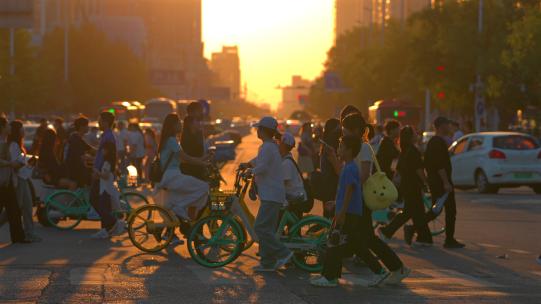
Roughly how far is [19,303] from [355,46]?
4839 inches

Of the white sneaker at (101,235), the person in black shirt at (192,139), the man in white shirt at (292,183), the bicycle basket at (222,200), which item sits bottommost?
the white sneaker at (101,235)

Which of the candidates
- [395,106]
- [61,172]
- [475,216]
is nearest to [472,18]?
[395,106]

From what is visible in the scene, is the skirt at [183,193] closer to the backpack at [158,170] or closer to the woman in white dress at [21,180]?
the backpack at [158,170]

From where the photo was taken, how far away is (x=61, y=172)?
18.1 meters

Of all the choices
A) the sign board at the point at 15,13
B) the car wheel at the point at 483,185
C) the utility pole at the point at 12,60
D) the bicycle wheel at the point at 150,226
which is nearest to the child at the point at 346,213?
the bicycle wheel at the point at 150,226

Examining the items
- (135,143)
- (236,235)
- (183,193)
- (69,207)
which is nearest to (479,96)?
(135,143)

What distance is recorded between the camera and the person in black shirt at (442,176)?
50.5ft

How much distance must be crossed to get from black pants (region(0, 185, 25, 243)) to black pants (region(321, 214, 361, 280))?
17.8 ft

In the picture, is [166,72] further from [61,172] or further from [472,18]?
[61,172]

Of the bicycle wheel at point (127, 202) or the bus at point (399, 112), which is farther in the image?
the bus at point (399, 112)

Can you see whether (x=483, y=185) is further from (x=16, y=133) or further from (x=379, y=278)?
(x=379, y=278)

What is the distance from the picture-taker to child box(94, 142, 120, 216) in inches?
635

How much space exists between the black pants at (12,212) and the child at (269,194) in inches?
163

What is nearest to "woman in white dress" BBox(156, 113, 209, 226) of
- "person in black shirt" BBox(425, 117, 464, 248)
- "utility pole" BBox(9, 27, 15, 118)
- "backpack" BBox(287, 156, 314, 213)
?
"backpack" BBox(287, 156, 314, 213)
